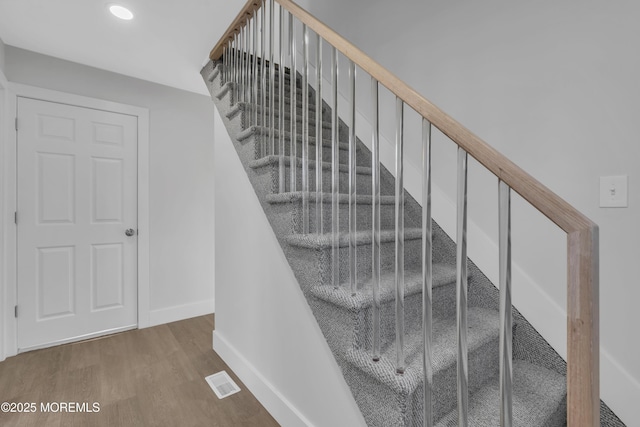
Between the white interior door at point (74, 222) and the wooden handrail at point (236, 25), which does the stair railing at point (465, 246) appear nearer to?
the wooden handrail at point (236, 25)

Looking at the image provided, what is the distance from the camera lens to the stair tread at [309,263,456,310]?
0.99 m

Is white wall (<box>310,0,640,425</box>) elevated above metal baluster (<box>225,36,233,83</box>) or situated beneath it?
situated beneath

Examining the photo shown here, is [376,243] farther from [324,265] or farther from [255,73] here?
[255,73]

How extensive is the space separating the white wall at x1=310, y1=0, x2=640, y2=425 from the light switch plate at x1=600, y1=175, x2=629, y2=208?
0.02 m

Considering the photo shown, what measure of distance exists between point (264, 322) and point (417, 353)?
0.96 meters

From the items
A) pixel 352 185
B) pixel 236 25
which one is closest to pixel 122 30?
pixel 236 25

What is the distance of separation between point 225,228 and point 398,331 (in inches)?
62.3

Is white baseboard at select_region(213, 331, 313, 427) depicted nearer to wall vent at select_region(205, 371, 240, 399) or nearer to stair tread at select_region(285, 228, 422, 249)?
wall vent at select_region(205, 371, 240, 399)

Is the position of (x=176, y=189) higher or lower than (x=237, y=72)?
lower

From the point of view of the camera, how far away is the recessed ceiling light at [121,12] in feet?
5.89

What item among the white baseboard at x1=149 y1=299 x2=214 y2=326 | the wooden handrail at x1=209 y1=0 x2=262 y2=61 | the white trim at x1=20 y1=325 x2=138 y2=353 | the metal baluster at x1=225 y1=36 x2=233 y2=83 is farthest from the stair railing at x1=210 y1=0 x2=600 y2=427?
the white trim at x1=20 y1=325 x2=138 y2=353

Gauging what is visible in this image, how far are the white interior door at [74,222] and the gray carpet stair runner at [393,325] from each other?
162cm

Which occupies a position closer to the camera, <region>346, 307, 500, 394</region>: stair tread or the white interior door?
<region>346, 307, 500, 394</region>: stair tread

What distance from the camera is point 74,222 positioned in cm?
244
